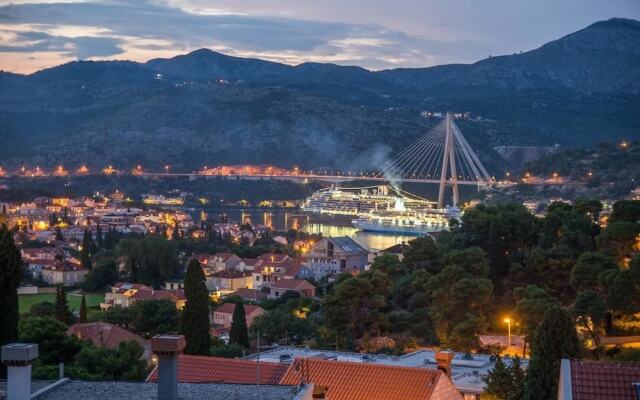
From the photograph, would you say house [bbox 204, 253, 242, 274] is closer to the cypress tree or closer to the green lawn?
the green lawn

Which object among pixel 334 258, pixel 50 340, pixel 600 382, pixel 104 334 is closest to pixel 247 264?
pixel 334 258

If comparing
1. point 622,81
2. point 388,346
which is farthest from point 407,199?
point 388,346

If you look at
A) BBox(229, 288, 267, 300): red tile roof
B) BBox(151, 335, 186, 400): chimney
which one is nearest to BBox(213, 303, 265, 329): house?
BBox(229, 288, 267, 300): red tile roof

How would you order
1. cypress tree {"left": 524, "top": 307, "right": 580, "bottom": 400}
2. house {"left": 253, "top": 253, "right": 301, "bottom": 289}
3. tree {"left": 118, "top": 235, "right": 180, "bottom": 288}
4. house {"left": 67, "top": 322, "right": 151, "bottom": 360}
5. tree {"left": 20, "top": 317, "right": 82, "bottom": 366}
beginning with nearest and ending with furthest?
cypress tree {"left": 524, "top": 307, "right": 580, "bottom": 400} < tree {"left": 20, "top": 317, "right": 82, "bottom": 366} < house {"left": 67, "top": 322, "right": 151, "bottom": 360} < house {"left": 253, "top": 253, "right": 301, "bottom": 289} < tree {"left": 118, "top": 235, "right": 180, "bottom": 288}

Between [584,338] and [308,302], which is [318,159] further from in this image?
[584,338]

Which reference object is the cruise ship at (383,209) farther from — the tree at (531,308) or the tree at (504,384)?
the tree at (504,384)

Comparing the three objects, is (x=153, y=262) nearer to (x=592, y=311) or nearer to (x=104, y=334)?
(x=104, y=334)

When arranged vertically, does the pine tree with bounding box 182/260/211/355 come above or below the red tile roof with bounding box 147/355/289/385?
below
